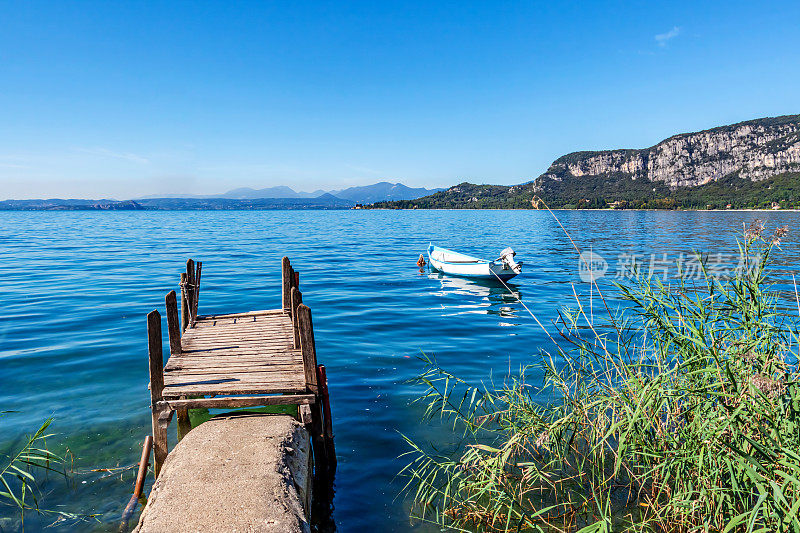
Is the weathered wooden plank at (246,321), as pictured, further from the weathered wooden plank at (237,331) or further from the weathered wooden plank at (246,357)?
the weathered wooden plank at (246,357)

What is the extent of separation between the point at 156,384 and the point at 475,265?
20.3 m

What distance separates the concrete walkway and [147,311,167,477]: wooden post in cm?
78

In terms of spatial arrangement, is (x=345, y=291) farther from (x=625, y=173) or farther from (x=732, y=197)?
(x=625, y=173)

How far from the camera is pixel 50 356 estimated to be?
1250 centimetres

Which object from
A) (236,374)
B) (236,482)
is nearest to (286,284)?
(236,374)

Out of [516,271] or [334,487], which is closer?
[334,487]

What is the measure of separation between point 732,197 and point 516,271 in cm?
13668

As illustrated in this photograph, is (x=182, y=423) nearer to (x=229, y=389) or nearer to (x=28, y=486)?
(x=28, y=486)

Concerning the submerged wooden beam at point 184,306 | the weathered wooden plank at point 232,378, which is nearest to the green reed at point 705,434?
the weathered wooden plank at point 232,378

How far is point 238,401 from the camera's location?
271 inches

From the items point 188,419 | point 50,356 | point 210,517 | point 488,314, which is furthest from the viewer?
point 488,314

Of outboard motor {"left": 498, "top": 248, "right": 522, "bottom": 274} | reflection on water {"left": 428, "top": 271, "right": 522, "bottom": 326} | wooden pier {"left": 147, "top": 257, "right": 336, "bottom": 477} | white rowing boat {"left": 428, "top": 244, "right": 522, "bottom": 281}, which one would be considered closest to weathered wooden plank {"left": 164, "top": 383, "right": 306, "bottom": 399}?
wooden pier {"left": 147, "top": 257, "right": 336, "bottom": 477}

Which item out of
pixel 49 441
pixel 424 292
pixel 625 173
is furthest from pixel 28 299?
pixel 625 173

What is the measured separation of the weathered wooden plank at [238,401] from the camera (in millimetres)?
6770
